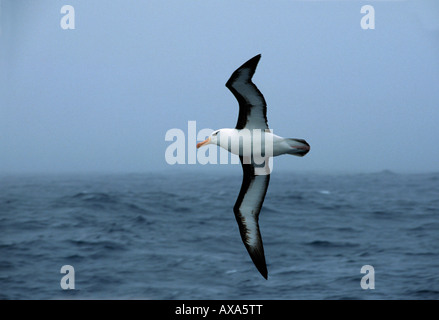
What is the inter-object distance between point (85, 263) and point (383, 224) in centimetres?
1550

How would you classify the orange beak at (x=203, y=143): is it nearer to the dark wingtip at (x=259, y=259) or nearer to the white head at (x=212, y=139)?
the white head at (x=212, y=139)

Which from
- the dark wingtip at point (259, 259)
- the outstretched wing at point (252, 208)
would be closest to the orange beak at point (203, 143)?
the outstretched wing at point (252, 208)

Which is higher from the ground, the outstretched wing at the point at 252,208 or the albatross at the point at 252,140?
the albatross at the point at 252,140

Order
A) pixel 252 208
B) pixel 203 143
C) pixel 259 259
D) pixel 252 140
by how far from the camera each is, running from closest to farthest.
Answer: pixel 252 140, pixel 203 143, pixel 259 259, pixel 252 208

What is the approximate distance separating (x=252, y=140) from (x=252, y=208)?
2.14 m

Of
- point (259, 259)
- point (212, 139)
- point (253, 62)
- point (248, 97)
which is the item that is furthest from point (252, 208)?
point (253, 62)

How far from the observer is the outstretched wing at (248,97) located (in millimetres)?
9539

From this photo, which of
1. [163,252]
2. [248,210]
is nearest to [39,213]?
[163,252]

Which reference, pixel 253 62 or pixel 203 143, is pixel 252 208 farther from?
pixel 253 62

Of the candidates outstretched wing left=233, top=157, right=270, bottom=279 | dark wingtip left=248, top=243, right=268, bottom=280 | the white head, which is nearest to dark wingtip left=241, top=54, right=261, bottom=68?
the white head

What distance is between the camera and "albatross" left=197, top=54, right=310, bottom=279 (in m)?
9.66

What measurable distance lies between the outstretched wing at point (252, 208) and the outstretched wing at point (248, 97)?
1.36m

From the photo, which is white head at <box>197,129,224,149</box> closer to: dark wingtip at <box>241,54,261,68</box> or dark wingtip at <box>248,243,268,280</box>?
dark wingtip at <box>241,54,261,68</box>

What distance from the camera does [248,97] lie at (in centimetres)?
1003
